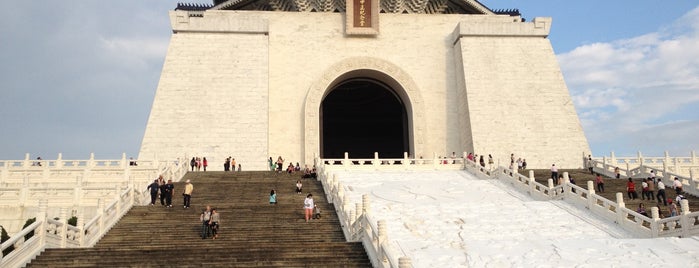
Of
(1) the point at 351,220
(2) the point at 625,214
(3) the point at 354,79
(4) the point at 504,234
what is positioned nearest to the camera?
(1) the point at 351,220

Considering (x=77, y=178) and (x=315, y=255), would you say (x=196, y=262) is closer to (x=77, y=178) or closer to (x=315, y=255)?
(x=315, y=255)

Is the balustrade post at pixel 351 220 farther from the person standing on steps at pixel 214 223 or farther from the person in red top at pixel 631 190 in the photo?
the person in red top at pixel 631 190

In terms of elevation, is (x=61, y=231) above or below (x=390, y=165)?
below

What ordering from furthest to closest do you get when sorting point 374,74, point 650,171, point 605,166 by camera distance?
point 374,74, point 605,166, point 650,171

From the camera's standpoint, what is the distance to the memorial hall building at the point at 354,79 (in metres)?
25.2

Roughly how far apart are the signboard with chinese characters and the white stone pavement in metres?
11.9

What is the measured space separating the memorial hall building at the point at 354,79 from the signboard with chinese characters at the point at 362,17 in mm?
49

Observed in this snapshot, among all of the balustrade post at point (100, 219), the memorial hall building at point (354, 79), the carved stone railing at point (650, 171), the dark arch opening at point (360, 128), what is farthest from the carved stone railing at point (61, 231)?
the dark arch opening at point (360, 128)

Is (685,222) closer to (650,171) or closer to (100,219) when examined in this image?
(650,171)

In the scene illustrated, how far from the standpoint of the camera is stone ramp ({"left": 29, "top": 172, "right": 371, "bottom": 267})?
972 centimetres

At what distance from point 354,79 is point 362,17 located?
327 cm

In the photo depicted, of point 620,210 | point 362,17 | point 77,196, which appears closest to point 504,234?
point 620,210

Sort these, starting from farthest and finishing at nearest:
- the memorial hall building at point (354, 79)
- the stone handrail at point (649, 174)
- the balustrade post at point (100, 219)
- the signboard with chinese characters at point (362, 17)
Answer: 1. the signboard with chinese characters at point (362, 17)
2. the memorial hall building at point (354, 79)
3. the stone handrail at point (649, 174)
4. the balustrade post at point (100, 219)

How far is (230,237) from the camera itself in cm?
1191
